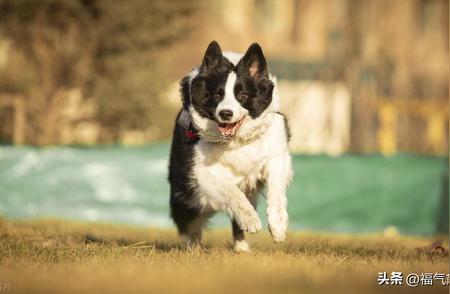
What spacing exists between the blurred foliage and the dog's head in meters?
10.9

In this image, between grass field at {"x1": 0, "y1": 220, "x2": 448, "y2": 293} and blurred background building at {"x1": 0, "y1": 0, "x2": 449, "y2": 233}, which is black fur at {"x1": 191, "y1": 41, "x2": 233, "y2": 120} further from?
blurred background building at {"x1": 0, "y1": 0, "x2": 449, "y2": 233}

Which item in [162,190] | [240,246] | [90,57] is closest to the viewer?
Result: [240,246]

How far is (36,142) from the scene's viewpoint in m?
16.0

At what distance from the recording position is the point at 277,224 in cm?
531

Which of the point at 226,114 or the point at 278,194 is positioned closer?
the point at 226,114

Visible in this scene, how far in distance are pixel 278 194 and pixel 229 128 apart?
590 mm

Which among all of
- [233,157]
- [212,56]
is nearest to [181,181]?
[233,157]

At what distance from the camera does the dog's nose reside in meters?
5.25

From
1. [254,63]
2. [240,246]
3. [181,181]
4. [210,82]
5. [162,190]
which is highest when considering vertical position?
[254,63]

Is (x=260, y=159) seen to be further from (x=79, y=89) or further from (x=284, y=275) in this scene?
(x=79, y=89)

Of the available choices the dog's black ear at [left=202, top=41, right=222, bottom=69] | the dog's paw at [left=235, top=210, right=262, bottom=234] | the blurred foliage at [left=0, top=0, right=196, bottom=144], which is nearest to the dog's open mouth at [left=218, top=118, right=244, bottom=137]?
the dog's black ear at [left=202, top=41, right=222, bottom=69]

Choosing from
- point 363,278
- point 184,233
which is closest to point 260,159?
point 184,233

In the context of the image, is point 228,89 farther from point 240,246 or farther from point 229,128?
point 240,246

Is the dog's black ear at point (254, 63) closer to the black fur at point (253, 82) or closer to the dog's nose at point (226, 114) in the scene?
the black fur at point (253, 82)
